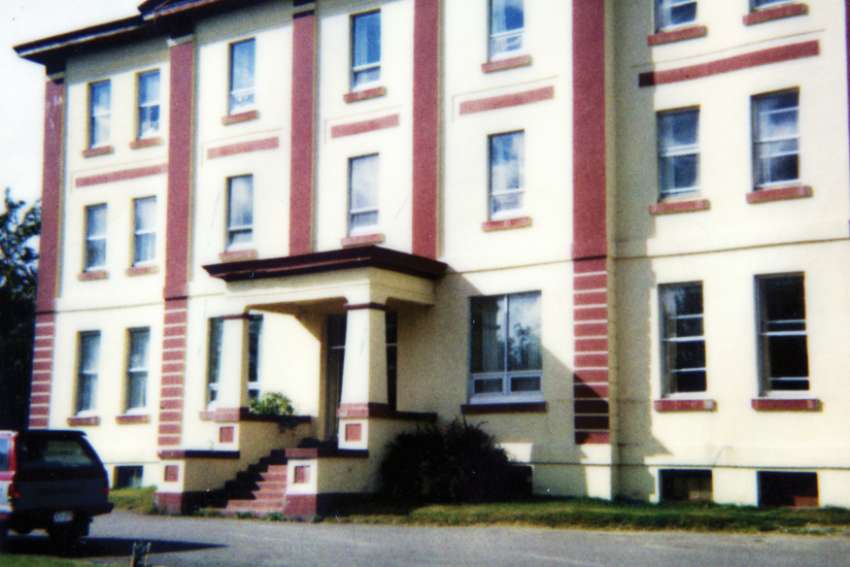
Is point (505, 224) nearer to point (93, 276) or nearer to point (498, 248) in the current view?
point (498, 248)

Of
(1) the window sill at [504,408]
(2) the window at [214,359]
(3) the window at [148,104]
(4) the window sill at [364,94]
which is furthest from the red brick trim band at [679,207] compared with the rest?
(3) the window at [148,104]

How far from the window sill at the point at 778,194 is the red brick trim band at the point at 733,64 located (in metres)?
2.30

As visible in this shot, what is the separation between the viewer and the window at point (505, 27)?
79.0ft

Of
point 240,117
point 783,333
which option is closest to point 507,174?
point 783,333

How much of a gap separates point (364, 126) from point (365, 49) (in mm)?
1810

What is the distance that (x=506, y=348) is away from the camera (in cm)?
2341

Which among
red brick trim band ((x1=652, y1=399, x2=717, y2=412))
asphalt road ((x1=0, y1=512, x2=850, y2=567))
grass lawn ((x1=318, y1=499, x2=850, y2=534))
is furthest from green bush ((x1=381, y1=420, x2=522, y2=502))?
red brick trim band ((x1=652, y1=399, x2=717, y2=412))

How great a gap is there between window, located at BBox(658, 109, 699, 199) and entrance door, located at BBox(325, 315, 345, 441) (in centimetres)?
761

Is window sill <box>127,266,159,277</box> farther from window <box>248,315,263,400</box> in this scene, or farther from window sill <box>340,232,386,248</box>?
window sill <box>340,232,386,248</box>

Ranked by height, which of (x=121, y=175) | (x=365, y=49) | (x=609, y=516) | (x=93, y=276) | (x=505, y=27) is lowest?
(x=609, y=516)

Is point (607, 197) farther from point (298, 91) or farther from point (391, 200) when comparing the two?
point (298, 91)

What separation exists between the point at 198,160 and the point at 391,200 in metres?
5.92

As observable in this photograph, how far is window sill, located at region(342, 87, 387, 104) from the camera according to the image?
2555cm

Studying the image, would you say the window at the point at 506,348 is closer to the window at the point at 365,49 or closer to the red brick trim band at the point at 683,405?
the red brick trim band at the point at 683,405
